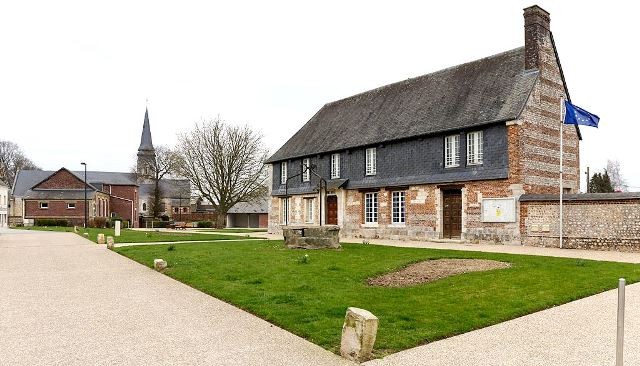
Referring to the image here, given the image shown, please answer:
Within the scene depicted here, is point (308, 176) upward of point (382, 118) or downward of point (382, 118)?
downward

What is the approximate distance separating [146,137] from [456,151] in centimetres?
7572

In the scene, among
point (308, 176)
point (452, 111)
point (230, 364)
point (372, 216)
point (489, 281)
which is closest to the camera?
point (230, 364)

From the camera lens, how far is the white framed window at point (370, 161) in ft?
91.9

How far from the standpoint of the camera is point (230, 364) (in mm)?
5289

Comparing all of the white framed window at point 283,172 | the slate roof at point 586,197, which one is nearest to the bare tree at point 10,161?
the white framed window at point 283,172

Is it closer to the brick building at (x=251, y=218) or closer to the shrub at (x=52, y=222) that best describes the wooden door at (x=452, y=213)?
the brick building at (x=251, y=218)

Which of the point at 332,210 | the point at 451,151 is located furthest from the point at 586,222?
the point at 332,210

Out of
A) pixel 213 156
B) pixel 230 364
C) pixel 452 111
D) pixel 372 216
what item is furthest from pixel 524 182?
pixel 213 156

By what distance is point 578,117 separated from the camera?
20.1m

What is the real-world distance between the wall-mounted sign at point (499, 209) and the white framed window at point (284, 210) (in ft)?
53.0

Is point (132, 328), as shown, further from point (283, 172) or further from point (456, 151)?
point (283, 172)

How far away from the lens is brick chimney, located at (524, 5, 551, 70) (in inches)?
891

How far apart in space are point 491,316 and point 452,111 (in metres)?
18.6

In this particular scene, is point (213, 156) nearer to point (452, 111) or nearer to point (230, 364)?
point (452, 111)
